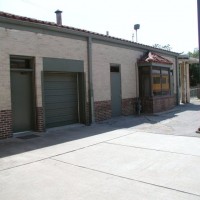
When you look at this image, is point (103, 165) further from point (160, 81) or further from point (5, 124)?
point (160, 81)

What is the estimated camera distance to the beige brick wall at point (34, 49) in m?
8.99

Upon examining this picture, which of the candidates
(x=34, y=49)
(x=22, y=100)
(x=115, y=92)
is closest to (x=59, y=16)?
(x=115, y=92)

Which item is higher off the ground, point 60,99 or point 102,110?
point 60,99

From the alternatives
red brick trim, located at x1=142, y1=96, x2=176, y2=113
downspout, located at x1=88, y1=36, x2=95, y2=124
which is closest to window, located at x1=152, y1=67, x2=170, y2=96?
red brick trim, located at x1=142, y1=96, x2=176, y2=113

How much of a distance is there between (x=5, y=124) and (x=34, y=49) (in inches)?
105

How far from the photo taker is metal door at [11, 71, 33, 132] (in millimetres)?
9602

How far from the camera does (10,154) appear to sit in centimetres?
718

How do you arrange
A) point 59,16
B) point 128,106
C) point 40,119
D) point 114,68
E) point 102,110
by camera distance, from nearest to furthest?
point 40,119 → point 102,110 → point 114,68 → point 128,106 → point 59,16

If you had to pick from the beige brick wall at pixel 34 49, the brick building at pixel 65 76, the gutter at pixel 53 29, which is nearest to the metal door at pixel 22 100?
the brick building at pixel 65 76

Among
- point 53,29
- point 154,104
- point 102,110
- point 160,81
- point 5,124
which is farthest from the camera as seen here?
point 160,81

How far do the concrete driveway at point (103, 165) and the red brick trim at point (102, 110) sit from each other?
2.49 metres

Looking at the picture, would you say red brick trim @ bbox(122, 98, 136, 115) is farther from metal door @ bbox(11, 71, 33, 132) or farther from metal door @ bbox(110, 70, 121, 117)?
metal door @ bbox(11, 71, 33, 132)

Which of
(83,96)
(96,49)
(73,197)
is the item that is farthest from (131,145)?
(96,49)

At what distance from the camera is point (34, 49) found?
990 centimetres
